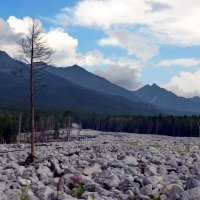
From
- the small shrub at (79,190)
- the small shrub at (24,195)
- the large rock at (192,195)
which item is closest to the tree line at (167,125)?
the small shrub at (79,190)

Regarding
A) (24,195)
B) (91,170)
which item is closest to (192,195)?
(24,195)

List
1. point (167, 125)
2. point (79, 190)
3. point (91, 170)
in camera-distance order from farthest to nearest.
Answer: point (167, 125)
point (91, 170)
point (79, 190)

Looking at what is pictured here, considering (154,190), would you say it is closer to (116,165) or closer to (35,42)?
(116,165)

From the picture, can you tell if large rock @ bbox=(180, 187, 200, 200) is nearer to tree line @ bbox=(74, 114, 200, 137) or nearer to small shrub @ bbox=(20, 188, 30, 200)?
small shrub @ bbox=(20, 188, 30, 200)

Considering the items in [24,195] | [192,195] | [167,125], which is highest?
[167,125]

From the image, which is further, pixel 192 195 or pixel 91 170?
pixel 91 170

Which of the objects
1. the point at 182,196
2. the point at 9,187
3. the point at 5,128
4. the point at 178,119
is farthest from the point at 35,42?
the point at 178,119

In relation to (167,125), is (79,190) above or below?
below

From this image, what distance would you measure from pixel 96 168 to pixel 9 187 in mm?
5729

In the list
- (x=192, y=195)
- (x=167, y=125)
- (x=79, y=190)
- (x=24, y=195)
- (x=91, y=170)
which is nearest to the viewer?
(x=192, y=195)

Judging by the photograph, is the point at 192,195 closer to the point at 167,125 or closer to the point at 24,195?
the point at 24,195

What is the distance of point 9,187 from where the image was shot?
56.0 ft

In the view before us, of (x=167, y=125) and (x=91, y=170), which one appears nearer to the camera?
(x=91, y=170)

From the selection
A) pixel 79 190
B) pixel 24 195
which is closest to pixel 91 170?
pixel 79 190
